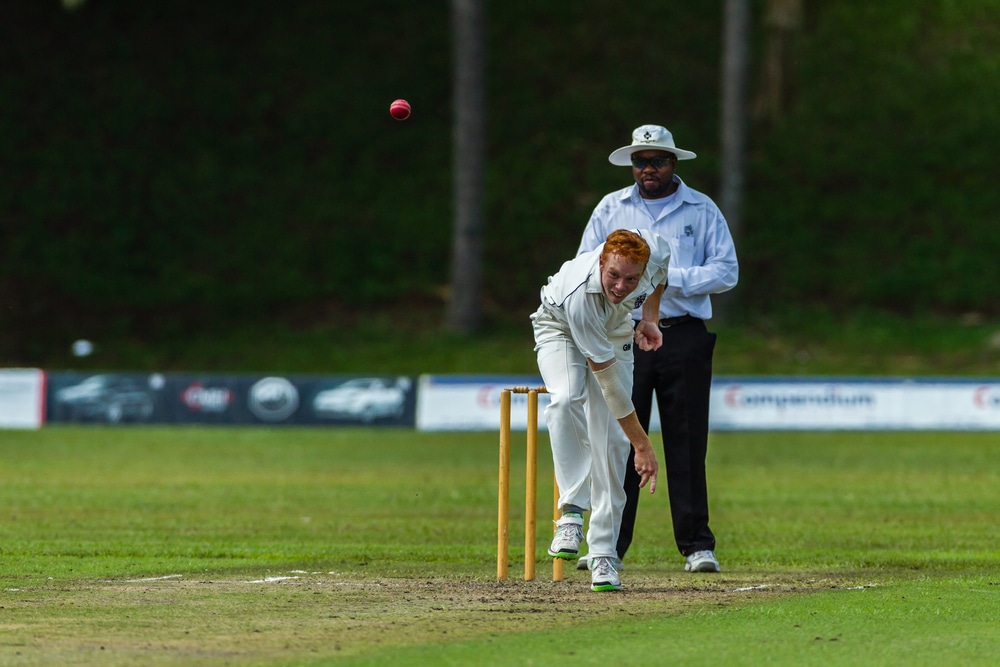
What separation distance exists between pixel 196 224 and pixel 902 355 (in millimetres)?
15266

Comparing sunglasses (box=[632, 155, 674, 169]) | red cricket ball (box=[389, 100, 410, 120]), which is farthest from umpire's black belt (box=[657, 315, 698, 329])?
red cricket ball (box=[389, 100, 410, 120])

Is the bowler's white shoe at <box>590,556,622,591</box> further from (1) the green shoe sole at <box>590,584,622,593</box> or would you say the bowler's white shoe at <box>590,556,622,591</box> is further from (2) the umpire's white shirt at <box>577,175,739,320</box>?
(2) the umpire's white shirt at <box>577,175,739,320</box>

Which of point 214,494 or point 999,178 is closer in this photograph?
point 214,494

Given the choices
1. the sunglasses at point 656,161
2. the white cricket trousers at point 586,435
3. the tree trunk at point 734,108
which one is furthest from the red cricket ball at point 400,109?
the tree trunk at point 734,108

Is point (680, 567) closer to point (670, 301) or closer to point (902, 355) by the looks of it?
point (670, 301)

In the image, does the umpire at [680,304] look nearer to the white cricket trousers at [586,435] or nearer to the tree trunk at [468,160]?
the white cricket trousers at [586,435]

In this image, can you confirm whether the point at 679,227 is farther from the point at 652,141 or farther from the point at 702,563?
the point at 702,563

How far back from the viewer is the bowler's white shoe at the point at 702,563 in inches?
308

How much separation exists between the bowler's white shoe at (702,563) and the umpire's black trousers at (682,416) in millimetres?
44

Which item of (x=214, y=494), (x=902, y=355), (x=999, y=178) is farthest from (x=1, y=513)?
(x=999, y=178)

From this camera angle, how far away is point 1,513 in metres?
11.2

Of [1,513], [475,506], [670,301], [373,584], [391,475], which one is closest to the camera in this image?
[373,584]

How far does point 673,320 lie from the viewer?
807 cm

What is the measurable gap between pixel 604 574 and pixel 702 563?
1.14 meters
